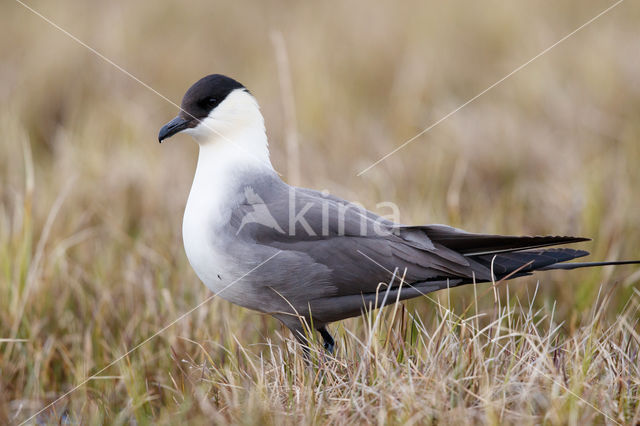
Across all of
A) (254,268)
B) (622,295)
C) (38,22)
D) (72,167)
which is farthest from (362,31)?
(254,268)

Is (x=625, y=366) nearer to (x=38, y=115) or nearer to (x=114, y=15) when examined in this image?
(x=38, y=115)

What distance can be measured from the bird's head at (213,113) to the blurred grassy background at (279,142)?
0.92m

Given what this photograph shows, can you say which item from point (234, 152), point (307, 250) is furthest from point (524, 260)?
point (234, 152)

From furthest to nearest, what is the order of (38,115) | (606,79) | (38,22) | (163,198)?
1. (38,22)
2. (38,115)
3. (606,79)
4. (163,198)

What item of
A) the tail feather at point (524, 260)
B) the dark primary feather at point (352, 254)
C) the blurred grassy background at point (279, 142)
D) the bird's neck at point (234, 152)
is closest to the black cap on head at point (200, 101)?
the bird's neck at point (234, 152)

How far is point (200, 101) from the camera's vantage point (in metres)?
3.24

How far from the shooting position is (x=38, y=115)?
6.92m

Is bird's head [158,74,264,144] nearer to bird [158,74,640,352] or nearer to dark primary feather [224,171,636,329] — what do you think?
bird [158,74,640,352]

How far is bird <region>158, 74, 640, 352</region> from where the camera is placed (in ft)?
9.61

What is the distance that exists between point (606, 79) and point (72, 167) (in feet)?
15.5

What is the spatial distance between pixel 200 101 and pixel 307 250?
0.88m

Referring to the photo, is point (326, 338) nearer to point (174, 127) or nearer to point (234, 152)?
point (234, 152)

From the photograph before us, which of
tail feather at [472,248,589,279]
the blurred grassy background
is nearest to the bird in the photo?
tail feather at [472,248,589,279]

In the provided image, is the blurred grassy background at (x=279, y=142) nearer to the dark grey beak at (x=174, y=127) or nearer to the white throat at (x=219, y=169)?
the white throat at (x=219, y=169)
